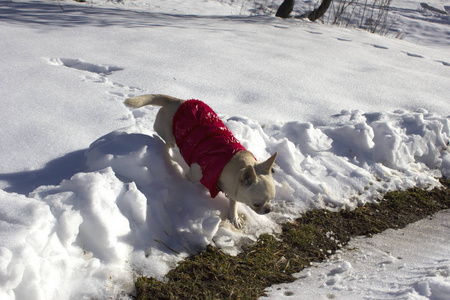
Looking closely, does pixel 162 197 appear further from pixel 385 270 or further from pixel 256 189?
pixel 385 270

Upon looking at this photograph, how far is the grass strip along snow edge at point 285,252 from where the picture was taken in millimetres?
2367

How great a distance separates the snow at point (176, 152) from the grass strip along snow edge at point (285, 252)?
0.09m

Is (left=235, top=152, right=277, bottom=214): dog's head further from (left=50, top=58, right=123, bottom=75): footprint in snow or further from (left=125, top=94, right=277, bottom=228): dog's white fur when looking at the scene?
(left=50, top=58, right=123, bottom=75): footprint in snow

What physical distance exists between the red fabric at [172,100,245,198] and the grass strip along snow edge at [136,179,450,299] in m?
0.56

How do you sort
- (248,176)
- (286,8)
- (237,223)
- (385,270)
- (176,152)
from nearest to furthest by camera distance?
1. (385,270)
2. (248,176)
3. (237,223)
4. (176,152)
5. (286,8)

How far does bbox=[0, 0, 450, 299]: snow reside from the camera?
230 cm

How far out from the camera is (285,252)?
2.82 metres

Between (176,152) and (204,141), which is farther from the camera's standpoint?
(176,152)

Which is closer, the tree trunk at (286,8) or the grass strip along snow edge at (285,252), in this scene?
the grass strip along snow edge at (285,252)

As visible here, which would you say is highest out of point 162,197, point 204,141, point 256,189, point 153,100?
point 153,100

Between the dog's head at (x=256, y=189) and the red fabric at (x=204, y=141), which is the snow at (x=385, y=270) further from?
the red fabric at (x=204, y=141)

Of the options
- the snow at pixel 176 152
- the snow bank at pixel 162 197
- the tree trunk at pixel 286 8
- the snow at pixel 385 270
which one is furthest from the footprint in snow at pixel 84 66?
the tree trunk at pixel 286 8

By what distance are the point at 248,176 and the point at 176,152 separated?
1.06 metres

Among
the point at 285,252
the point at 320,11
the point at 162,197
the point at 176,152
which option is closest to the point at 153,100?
the point at 176,152
